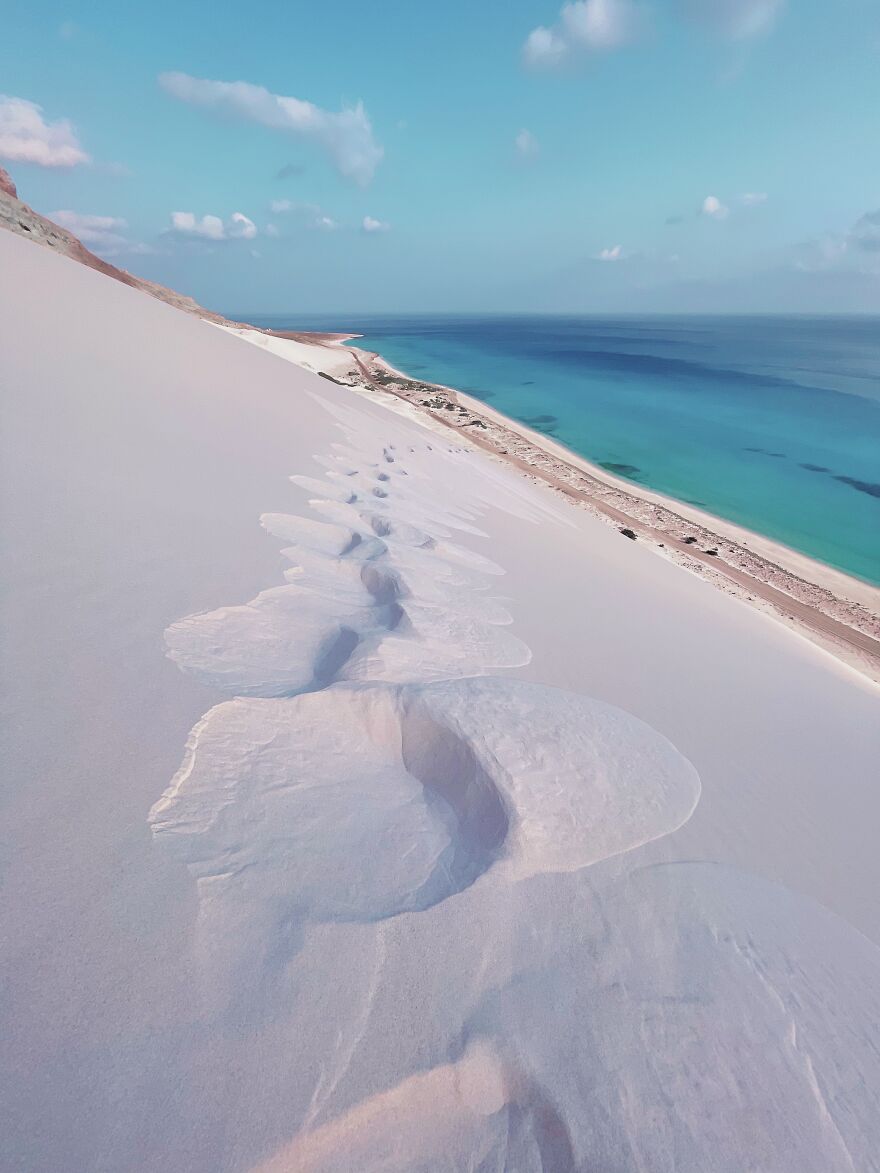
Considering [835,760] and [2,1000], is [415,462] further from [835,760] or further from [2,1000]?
[2,1000]

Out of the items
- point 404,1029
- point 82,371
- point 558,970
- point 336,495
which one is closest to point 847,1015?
point 558,970

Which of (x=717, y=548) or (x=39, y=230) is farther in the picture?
(x=39, y=230)

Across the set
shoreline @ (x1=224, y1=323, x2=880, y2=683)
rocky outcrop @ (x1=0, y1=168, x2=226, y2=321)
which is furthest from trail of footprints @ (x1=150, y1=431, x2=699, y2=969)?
rocky outcrop @ (x1=0, y1=168, x2=226, y2=321)

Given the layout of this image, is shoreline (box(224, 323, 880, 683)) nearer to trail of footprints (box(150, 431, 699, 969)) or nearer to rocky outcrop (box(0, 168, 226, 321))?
trail of footprints (box(150, 431, 699, 969))

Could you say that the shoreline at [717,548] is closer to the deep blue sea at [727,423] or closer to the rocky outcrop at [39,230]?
the deep blue sea at [727,423]

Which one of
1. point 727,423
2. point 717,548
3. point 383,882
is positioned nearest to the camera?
point 383,882

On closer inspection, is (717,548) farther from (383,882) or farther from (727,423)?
(727,423)

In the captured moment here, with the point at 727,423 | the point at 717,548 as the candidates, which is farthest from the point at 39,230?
the point at 727,423
